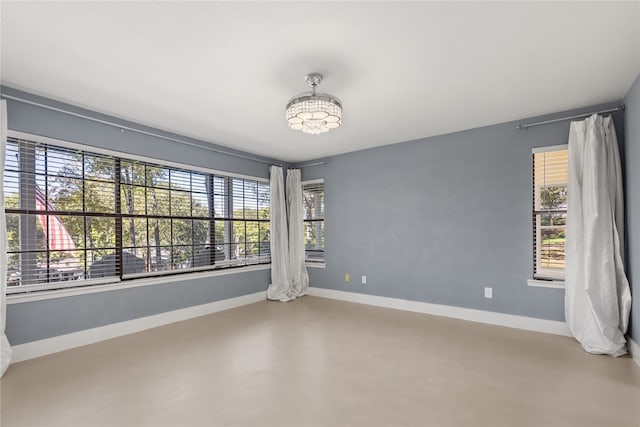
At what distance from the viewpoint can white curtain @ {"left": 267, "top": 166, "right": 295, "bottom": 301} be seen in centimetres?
544

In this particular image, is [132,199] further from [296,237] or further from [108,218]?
[296,237]

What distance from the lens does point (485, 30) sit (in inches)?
81.1

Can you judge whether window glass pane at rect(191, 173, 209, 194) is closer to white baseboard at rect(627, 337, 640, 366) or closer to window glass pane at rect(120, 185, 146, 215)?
window glass pane at rect(120, 185, 146, 215)

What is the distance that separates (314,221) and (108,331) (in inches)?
139

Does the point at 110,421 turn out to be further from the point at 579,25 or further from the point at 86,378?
the point at 579,25

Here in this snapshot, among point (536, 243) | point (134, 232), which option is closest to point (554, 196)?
A: point (536, 243)

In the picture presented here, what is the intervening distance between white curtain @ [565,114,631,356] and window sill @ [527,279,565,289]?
9.3 inches

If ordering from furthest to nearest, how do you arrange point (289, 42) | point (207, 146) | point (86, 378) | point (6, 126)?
point (207, 146)
point (6, 126)
point (86, 378)
point (289, 42)

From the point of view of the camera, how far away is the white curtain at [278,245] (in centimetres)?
544

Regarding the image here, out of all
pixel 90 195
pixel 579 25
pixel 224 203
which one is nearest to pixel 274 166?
pixel 224 203

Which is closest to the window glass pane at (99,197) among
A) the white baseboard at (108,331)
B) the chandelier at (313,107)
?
the white baseboard at (108,331)

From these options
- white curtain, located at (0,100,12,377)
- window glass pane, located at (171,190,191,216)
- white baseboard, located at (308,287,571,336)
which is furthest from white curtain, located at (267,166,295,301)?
white curtain, located at (0,100,12,377)

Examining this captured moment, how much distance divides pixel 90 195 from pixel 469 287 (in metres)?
4.82

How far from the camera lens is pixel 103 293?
3461 millimetres
